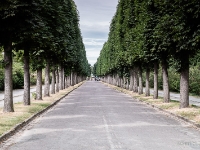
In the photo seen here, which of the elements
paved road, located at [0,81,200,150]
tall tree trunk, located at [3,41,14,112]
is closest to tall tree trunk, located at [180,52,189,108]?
paved road, located at [0,81,200,150]

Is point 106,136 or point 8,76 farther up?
point 8,76

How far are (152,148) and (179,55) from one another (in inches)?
475

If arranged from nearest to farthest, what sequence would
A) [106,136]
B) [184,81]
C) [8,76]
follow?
[106,136]
[8,76]
[184,81]

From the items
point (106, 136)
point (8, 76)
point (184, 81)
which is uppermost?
point (8, 76)

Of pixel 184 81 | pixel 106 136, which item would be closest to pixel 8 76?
A: pixel 106 136

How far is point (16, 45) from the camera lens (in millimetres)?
19672

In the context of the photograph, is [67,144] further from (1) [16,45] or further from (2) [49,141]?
(1) [16,45]

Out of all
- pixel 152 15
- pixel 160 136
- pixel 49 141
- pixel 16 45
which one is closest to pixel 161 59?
pixel 152 15

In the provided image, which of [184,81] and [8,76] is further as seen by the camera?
[184,81]

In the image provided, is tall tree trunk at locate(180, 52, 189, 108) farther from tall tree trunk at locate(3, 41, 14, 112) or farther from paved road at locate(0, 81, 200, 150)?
tall tree trunk at locate(3, 41, 14, 112)

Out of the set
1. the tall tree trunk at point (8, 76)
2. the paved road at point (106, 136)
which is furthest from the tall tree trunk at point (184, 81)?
the tall tree trunk at point (8, 76)

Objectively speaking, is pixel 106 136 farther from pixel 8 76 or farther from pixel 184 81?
pixel 184 81

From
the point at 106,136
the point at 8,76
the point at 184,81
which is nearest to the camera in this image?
the point at 106,136

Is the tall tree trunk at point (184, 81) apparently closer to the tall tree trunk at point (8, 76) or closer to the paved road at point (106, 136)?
the paved road at point (106, 136)
